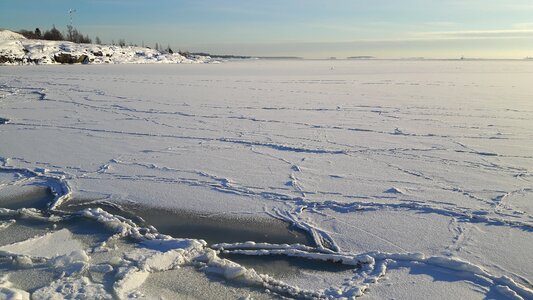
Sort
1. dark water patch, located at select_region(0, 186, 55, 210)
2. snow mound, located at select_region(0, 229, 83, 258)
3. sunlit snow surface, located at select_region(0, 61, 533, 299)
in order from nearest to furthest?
sunlit snow surface, located at select_region(0, 61, 533, 299) → snow mound, located at select_region(0, 229, 83, 258) → dark water patch, located at select_region(0, 186, 55, 210)

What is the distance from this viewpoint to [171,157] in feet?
18.5

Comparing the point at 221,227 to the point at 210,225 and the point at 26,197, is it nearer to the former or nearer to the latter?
the point at 210,225

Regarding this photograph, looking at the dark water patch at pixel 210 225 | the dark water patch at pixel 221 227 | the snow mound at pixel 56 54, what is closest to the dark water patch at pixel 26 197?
the dark water patch at pixel 210 225

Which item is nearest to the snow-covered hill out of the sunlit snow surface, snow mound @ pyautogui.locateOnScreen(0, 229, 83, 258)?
the sunlit snow surface

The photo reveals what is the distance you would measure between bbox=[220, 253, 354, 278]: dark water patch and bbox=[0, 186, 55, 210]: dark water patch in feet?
6.84

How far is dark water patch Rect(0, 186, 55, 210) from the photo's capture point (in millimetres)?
4000

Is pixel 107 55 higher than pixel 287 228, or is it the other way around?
pixel 107 55

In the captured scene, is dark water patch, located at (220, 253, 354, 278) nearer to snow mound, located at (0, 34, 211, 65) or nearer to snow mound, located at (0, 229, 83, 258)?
snow mound, located at (0, 229, 83, 258)

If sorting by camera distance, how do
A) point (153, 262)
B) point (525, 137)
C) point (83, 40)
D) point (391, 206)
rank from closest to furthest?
point (153, 262) < point (391, 206) < point (525, 137) < point (83, 40)

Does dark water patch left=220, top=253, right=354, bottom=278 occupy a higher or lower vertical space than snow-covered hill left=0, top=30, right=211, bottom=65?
lower

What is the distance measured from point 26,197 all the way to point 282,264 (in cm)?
276

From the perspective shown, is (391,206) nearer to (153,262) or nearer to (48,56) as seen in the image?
(153,262)

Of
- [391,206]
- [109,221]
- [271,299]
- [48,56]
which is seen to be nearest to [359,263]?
[271,299]

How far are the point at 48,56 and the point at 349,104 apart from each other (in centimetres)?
3143
